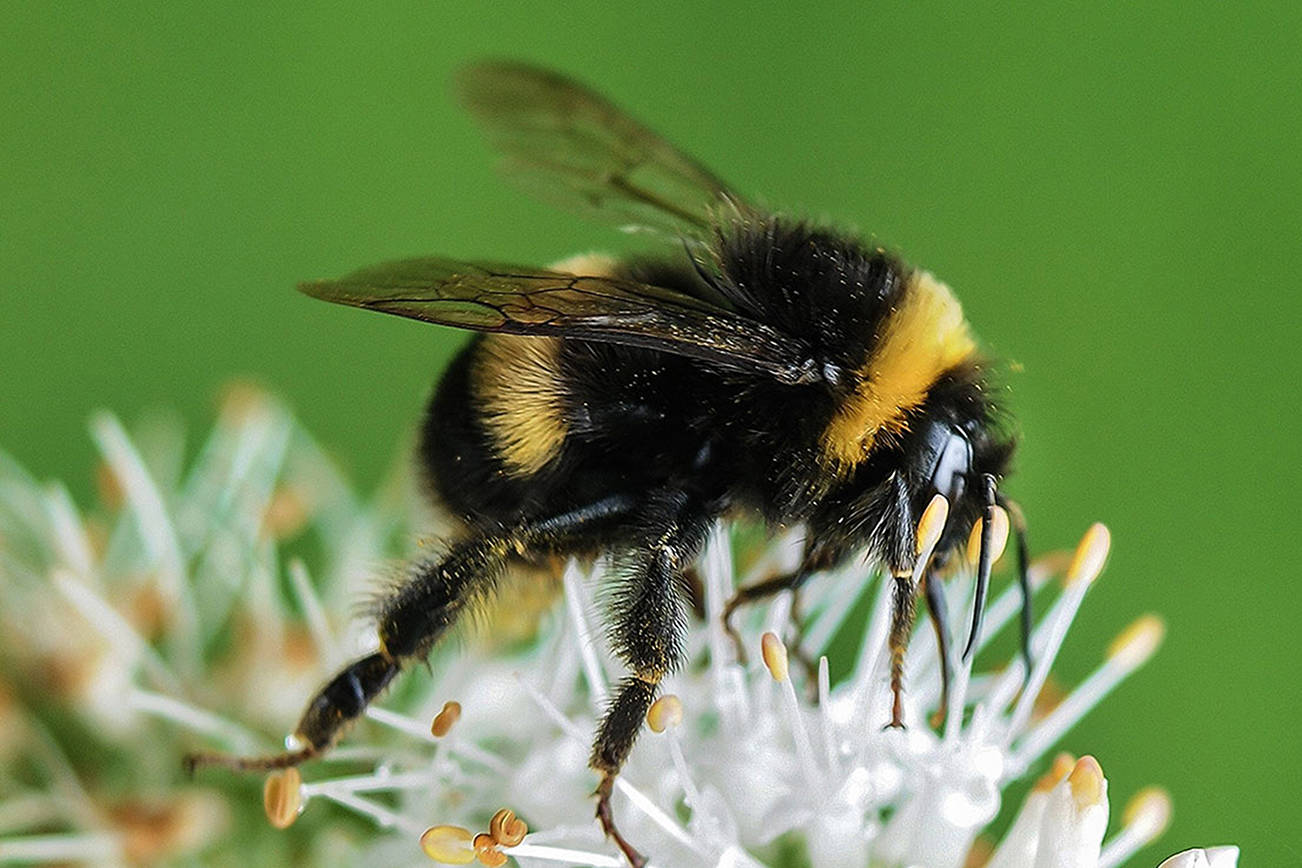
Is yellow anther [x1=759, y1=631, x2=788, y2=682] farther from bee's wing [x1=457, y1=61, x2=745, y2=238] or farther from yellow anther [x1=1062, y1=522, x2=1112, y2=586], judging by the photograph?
bee's wing [x1=457, y1=61, x2=745, y2=238]

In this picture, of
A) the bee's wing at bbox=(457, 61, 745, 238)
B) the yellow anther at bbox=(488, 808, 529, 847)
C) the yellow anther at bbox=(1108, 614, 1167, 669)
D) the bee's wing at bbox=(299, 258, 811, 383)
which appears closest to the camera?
the bee's wing at bbox=(299, 258, 811, 383)

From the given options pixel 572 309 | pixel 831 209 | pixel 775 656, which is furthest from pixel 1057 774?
pixel 831 209

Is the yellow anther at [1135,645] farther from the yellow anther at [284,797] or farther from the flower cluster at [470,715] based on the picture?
the yellow anther at [284,797]

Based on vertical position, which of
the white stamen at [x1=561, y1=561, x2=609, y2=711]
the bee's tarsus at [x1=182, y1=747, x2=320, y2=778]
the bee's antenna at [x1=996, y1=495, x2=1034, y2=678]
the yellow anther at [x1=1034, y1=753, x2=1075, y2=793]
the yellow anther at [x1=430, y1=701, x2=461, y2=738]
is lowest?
the bee's tarsus at [x1=182, y1=747, x2=320, y2=778]

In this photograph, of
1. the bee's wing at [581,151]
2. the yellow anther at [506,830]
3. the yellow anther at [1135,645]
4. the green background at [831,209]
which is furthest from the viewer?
the green background at [831,209]

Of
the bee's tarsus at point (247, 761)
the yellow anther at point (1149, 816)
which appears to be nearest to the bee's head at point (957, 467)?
the yellow anther at point (1149, 816)

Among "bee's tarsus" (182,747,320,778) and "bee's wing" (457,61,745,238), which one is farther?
"bee's wing" (457,61,745,238)

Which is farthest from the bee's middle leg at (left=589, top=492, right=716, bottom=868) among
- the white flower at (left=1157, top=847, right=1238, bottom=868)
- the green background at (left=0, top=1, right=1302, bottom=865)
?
the green background at (left=0, top=1, right=1302, bottom=865)

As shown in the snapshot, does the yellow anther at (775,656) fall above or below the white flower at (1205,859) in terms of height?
below
